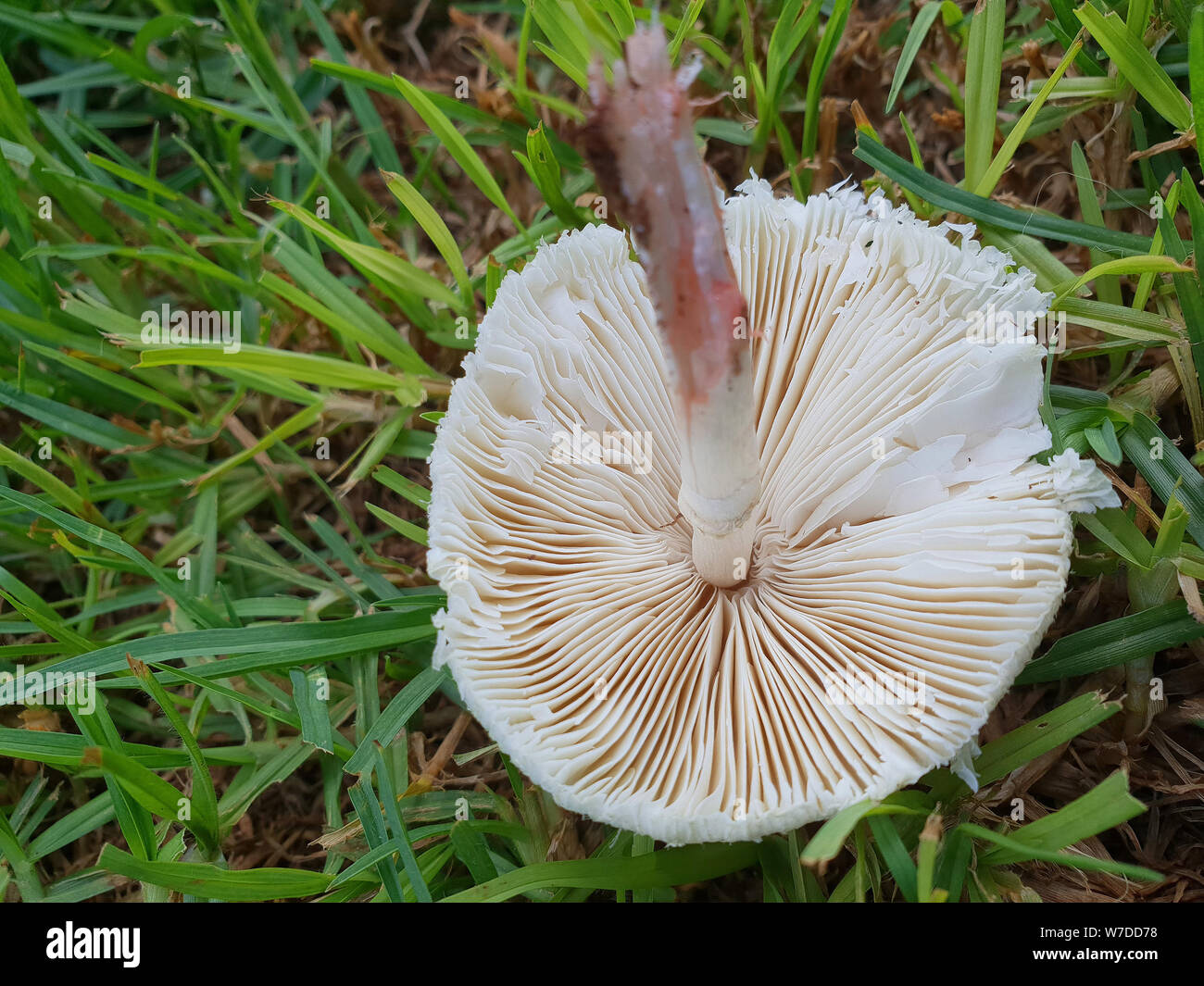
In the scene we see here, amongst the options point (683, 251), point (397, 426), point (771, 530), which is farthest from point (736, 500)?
point (397, 426)

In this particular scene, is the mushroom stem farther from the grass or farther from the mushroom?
the grass

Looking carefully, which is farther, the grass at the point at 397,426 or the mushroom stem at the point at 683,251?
the grass at the point at 397,426

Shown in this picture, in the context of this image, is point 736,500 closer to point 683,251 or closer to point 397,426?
point 683,251

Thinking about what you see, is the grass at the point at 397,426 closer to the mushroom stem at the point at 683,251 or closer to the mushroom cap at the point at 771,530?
the mushroom cap at the point at 771,530

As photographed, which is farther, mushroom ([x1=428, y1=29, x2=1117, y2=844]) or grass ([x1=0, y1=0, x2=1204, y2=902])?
grass ([x1=0, y1=0, x2=1204, y2=902])

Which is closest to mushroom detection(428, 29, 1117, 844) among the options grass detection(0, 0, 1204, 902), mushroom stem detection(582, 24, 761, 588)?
mushroom stem detection(582, 24, 761, 588)

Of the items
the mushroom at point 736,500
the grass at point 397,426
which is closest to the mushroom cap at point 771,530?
the mushroom at point 736,500
